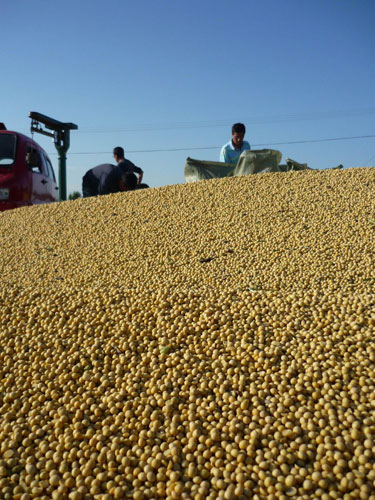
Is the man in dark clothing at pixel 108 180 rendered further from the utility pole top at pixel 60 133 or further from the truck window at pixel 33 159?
the utility pole top at pixel 60 133

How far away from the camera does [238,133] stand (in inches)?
259

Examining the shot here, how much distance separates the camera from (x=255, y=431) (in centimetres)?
158

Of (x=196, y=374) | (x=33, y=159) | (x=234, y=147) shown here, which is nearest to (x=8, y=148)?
(x=33, y=159)

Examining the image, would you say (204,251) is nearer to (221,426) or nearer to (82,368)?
(82,368)

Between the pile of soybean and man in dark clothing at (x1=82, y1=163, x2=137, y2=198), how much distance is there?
295 centimetres

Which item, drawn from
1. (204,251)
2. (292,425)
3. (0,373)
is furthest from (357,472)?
(204,251)

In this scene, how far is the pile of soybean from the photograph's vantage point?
1.48 m

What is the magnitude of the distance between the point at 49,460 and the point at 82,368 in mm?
572

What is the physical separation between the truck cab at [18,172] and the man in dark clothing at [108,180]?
0.97 meters

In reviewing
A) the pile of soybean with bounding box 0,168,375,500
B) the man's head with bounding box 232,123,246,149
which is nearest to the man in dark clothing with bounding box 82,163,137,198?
the man's head with bounding box 232,123,246,149

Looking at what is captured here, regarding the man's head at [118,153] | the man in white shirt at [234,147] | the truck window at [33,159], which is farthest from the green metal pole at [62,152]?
the man in white shirt at [234,147]

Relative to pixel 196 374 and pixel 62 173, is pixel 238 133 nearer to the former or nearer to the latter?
pixel 62 173

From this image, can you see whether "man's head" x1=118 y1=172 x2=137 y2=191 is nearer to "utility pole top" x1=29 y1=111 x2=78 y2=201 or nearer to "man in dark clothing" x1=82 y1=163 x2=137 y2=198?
"man in dark clothing" x1=82 y1=163 x2=137 y2=198

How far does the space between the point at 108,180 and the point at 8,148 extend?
192 centimetres
